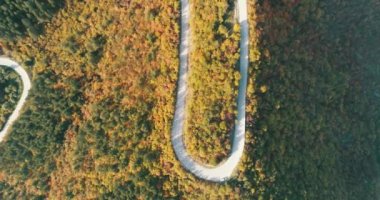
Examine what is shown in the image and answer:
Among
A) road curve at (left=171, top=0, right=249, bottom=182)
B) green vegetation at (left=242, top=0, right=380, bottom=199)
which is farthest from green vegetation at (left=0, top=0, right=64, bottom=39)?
green vegetation at (left=242, top=0, right=380, bottom=199)

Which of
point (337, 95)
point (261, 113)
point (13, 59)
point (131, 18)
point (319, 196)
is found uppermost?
point (131, 18)

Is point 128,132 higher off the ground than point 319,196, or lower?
higher

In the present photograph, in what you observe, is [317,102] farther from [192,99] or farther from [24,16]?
[24,16]

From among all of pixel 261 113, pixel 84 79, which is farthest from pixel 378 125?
pixel 84 79

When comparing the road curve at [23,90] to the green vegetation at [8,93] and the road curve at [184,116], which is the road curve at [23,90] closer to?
the green vegetation at [8,93]

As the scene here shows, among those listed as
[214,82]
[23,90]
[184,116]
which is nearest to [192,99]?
[184,116]

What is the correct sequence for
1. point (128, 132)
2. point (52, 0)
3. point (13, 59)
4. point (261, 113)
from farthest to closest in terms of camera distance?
1. point (13, 59)
2. point (52, 0)
3. point (128, 132)
4. point (261, 113)

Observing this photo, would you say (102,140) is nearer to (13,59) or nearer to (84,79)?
(84,79)
